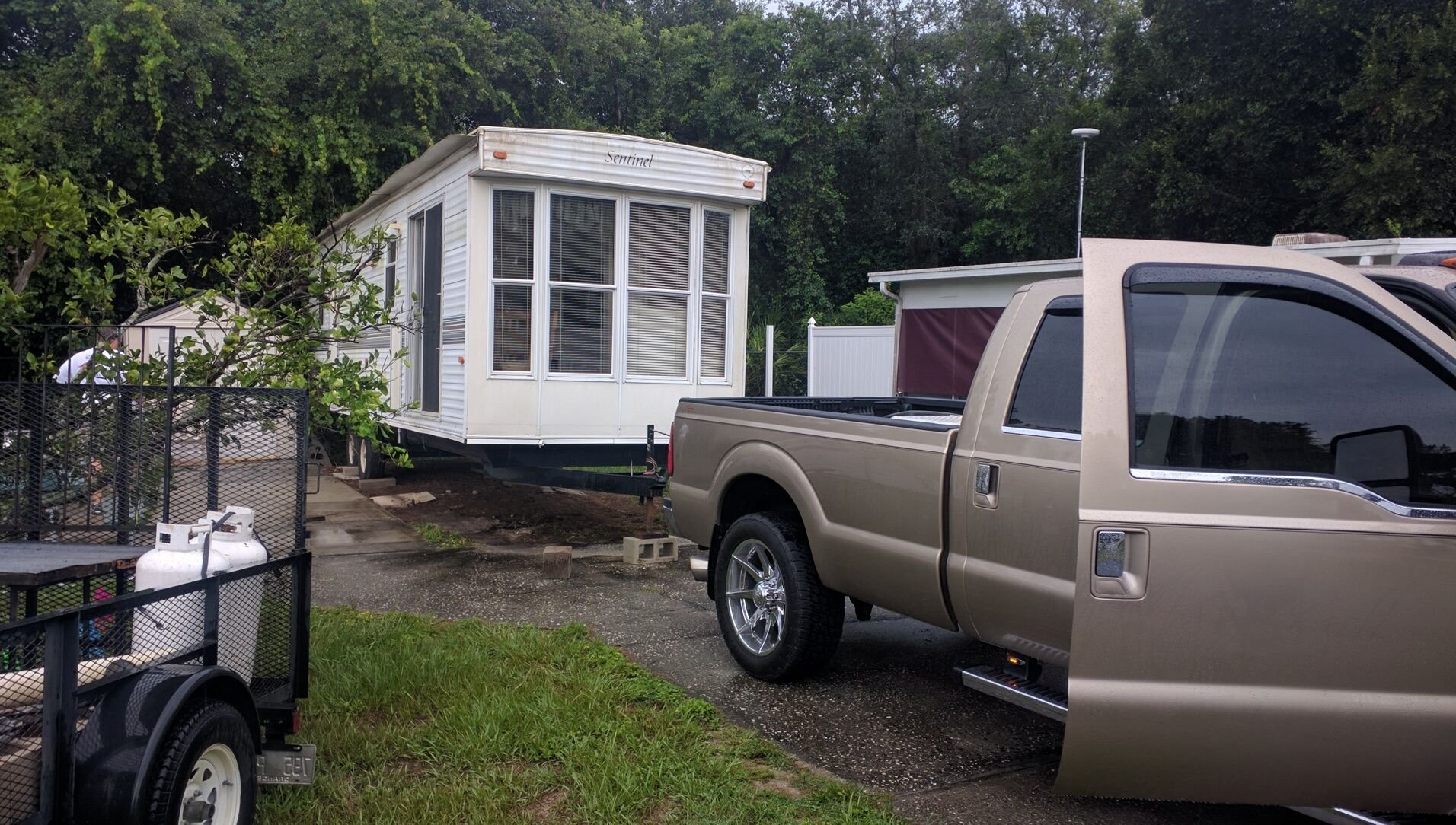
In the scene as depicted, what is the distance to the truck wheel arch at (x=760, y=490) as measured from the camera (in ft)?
17.4

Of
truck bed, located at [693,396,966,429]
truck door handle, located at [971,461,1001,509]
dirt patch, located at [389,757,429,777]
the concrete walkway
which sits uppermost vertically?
truck bed, located at [693,396,966,429]

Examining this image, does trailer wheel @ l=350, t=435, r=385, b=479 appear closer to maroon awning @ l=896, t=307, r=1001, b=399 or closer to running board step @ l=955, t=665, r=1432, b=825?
maroon awning @ l=896, t=307, r=1001, b=399

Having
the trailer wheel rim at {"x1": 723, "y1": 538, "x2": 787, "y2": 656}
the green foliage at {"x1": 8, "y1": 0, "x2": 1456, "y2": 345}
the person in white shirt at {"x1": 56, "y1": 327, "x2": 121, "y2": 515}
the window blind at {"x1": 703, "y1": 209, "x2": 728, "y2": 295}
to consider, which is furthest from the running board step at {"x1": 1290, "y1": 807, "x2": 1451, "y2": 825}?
the window blind at {"x1": 703, "y1": 209, "x2": 728, "y2": 295}

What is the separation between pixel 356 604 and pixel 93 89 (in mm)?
11942

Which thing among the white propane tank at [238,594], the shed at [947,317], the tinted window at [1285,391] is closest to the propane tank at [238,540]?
the white propane tank at [238,594]

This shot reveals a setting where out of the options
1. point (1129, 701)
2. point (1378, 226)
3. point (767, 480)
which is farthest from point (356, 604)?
point (1378, 226)

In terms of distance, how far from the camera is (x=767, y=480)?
19.1 ft

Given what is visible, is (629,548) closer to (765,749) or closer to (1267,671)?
(765,749)

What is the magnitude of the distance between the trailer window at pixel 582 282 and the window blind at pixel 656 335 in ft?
0.74

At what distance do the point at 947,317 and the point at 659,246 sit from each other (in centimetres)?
753

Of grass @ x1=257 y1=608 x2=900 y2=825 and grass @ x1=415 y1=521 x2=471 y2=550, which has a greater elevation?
grass @ x1=415 y1=521 x2=471 y2=550

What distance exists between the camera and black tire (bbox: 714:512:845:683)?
5297 mm

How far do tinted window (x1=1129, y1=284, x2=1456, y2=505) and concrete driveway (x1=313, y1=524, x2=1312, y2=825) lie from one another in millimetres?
888

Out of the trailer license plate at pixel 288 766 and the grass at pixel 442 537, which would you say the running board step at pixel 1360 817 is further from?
the grass at pixel 442 537
